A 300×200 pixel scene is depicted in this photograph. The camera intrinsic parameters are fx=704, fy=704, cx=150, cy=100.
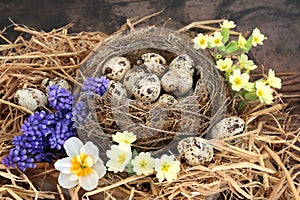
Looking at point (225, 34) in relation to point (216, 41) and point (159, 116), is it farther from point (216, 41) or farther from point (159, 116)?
point (159, 116)

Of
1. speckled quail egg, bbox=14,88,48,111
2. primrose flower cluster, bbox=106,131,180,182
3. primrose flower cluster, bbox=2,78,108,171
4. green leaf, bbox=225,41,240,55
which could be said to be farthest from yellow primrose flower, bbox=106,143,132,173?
green leaf, bbox=225,41,240,55

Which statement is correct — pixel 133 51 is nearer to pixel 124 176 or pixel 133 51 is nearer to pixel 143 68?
pixel 143 68

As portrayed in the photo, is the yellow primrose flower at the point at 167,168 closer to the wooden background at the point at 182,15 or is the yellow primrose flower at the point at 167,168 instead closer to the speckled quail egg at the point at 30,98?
the speckled quail egg at the point at 30,98

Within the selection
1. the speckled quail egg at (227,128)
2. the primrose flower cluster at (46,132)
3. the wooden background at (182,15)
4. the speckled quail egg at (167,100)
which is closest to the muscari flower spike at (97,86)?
the primrose flower cluster at (46,132)

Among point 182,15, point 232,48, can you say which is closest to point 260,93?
point 232,48

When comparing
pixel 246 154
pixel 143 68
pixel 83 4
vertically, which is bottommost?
pixel 246 154

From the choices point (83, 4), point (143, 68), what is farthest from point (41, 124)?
point (83, 4)
